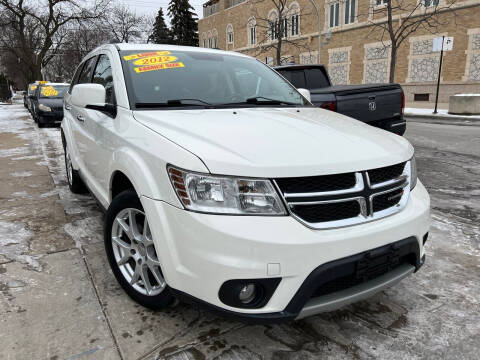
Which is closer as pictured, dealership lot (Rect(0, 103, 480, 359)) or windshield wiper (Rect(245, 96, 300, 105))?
dealership lot (Rect(0, 103, 480, 359))

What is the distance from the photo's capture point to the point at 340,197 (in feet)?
6.39

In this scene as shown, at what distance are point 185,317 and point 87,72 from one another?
306cm

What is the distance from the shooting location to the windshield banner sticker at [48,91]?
45.1 feet

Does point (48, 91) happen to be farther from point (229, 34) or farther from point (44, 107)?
point (229, 34)

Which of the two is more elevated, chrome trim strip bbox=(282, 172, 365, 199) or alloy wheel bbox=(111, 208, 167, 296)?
chrome trim strip bbox=(282, 172, 365, 199)

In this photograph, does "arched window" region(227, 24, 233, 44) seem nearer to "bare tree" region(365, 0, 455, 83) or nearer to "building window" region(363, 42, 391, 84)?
"bare tree" region(365, 0, 455, 83)

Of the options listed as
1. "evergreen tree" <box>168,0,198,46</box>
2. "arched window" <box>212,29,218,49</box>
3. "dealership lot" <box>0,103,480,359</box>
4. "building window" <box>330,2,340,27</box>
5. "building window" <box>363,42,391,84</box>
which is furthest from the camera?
"evergreen tree" <box>168,0,198,46</box>

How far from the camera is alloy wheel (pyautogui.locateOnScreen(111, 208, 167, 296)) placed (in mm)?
2281

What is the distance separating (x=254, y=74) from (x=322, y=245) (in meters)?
2.19

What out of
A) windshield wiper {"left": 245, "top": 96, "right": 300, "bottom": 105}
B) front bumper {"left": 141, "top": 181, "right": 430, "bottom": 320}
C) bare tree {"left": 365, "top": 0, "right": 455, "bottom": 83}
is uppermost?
bare tree {"left": 365, "top": 0, "right": 455, "bottom": 83}

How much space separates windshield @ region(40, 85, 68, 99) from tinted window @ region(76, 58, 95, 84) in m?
10.2

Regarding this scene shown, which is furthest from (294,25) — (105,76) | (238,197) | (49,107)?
(238,197)

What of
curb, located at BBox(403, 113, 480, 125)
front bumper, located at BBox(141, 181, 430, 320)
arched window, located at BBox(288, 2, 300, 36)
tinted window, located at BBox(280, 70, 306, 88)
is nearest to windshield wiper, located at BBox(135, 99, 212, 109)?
front bumper, located at BBox(141, 181, 430, 320)

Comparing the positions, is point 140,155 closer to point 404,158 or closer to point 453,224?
point 404,158
